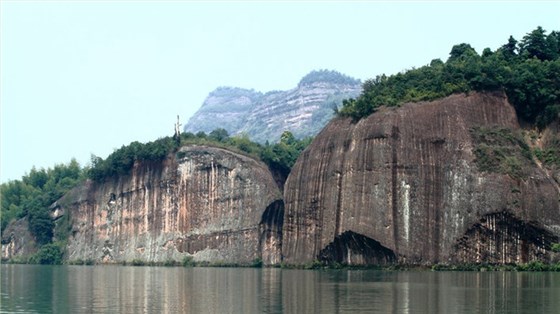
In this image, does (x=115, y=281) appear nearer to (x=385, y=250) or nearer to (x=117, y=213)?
(x=385, y=250)

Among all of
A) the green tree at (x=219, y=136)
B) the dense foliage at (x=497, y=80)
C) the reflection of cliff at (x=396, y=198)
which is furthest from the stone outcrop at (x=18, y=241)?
the dense foliage at (x=497, y=80)

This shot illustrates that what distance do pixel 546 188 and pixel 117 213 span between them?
52.4 metres

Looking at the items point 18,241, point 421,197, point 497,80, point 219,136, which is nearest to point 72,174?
point 18,241

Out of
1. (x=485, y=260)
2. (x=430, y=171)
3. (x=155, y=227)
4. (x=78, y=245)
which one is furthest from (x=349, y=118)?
(x=78, y=245)

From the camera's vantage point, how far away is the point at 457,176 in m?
79.4

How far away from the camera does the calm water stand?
42875 millimetres

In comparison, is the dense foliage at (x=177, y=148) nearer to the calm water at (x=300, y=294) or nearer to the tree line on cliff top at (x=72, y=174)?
the tree line on cliff top at (x=72, y=174)

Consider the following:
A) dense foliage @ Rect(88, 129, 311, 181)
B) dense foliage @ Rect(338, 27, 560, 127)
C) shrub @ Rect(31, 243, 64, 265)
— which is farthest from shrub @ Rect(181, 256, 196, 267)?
dense foliage @ Rect(338, 27, 560, 127)

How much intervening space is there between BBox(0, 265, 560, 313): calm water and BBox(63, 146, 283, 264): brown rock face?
3182 cm

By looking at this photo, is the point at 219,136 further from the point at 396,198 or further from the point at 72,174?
the point at 396,198

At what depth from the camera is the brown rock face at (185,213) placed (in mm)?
101562

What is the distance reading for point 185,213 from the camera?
4213 inches

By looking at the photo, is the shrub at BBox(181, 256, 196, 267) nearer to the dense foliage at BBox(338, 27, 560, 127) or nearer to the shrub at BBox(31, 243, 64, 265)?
the shrub at BBox(31, 243, 64, 265)

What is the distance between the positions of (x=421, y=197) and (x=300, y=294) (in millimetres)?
31373
